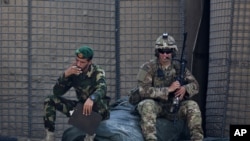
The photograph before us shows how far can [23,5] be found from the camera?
13.7 m

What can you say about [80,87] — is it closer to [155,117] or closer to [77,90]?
[77,90]

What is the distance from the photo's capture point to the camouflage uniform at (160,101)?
1199cm

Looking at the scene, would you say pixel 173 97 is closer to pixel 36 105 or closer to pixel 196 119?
pixel 196 119

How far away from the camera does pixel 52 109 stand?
39.6 ft

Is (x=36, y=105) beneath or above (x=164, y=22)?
beneath

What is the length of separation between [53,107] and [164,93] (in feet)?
4.37

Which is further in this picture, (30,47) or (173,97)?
→ (30,47)

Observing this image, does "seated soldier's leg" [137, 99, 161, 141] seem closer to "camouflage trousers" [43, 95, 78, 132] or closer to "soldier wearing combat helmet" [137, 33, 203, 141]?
"soldier wearing combat helmet" [137, 33, 203, 141]

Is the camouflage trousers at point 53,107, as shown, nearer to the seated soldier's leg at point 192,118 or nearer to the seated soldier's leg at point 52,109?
the seated soldier's leg at point 52,109

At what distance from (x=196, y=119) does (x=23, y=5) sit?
314cm

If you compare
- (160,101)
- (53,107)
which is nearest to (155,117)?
(160,101)

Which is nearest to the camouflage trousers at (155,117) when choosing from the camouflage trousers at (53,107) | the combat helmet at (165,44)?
the combat helmet at (165,44)

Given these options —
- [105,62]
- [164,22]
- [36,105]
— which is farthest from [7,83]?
[164,22]

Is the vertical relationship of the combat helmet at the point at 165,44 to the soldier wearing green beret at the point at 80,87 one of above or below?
above
